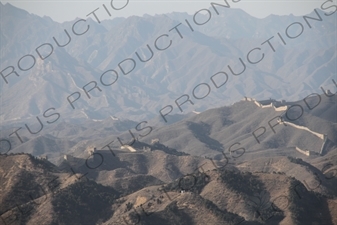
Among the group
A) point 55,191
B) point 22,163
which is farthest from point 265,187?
point 22,163

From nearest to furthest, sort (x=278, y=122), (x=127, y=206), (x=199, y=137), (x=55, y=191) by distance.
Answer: (x=127, y=206), (x=55, y=191), (x=278, y=122), (x=199, y=137)

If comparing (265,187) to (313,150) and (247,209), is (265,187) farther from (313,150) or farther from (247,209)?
(313,150)

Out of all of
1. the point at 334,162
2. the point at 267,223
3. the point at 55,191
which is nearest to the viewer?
the point at 267,223

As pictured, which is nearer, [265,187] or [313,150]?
[265,187]

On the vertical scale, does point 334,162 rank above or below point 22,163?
below

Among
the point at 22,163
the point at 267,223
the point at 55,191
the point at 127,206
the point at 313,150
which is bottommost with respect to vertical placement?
the point at 313,150

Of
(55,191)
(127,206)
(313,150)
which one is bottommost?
(313,150)

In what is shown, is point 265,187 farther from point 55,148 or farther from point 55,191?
point 55,148

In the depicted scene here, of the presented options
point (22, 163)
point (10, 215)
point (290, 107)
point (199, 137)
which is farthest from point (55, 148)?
point (10, 215)

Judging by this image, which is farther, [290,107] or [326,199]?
[290,107]
